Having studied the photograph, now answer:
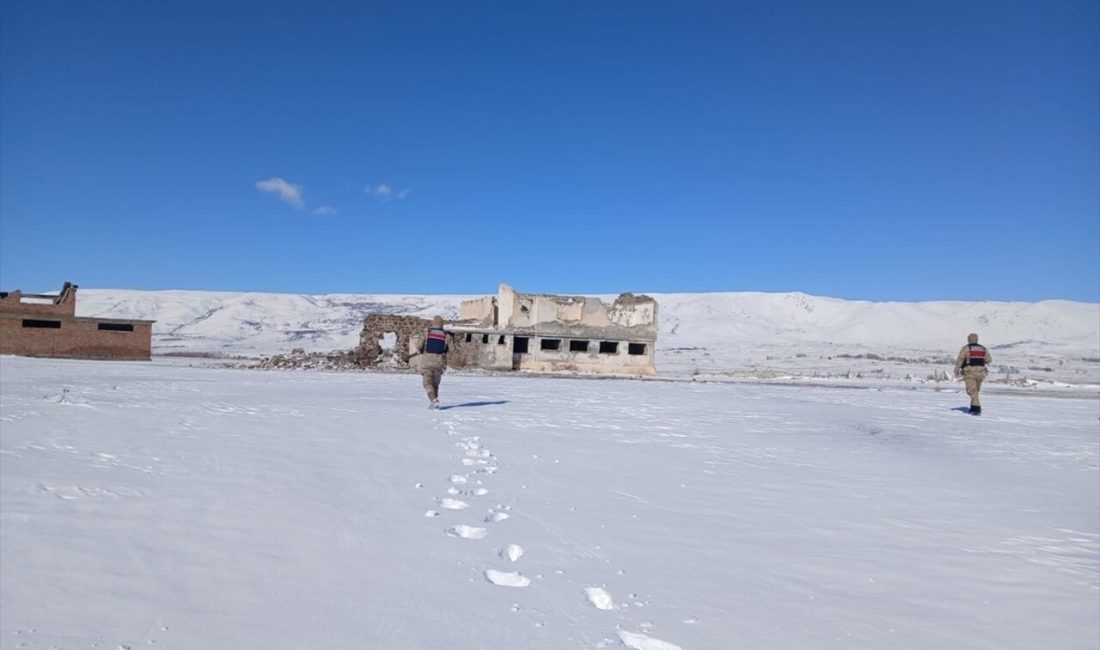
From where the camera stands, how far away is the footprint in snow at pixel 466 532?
16.5 feet

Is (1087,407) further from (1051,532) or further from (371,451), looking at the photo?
(371,451)

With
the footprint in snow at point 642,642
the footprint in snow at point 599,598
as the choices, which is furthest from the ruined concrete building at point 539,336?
the footprint in snow at point 642,642

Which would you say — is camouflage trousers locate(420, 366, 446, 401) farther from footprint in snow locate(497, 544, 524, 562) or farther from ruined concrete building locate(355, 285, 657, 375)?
ruined concrete building locate(355, 285, 657, 375)

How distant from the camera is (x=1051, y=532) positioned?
6242mm

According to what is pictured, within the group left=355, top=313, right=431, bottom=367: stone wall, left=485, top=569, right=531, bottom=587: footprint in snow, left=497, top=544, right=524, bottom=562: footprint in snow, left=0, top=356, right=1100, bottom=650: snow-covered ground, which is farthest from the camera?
left=355, top=313, right=431, bottom=367: stone wall

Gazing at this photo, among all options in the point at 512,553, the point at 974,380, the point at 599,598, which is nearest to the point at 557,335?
the point at 974,380

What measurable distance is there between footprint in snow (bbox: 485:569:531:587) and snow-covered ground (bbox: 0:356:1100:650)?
0.06 feet

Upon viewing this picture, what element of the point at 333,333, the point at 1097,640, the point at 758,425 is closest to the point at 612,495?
the point at 1097,640

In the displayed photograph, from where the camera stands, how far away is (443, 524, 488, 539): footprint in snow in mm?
5020

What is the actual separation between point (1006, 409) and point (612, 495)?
15620 millimetres

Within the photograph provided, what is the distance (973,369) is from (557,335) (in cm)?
1973

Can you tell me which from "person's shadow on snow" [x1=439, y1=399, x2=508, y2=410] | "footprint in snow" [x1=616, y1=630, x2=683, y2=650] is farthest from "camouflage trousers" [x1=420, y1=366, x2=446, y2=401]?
"footprint in snow" [x1=616, y1=630, x2=683, y2=650]

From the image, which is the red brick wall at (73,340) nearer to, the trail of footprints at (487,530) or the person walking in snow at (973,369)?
the trail of footprints at (487,530)

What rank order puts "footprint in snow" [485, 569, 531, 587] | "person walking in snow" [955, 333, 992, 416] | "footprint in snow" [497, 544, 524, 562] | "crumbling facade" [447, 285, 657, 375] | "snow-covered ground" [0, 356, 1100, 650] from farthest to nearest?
1. "crumbling facade" [447, 285, 657, 375]
2. "person walking in snow" [955, 333, 992, 416]
3. "footprint in snow" [497, 544, 524, 562]
4. "footprint in snow" [485, 569, 531, 587]
5. "snow-covered ground" [0, 356, 1100, 650]
